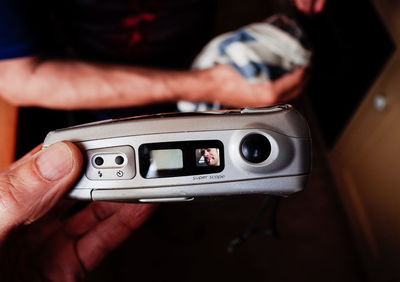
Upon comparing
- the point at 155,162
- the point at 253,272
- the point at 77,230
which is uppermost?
the point at 155,162

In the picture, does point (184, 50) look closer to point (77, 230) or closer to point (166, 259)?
point (77, 230)

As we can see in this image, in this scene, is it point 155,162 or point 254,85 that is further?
point 254,85

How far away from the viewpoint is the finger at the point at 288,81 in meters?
0.84

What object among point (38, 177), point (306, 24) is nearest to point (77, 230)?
point (38, 177)

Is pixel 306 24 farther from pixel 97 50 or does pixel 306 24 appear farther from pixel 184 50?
pixel 97 50

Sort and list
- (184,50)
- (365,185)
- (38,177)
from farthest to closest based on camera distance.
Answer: (365,185), (184,50), (38,177)

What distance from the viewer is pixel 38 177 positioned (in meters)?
0.50

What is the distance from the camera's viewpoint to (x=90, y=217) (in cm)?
81

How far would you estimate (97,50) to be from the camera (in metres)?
0.89

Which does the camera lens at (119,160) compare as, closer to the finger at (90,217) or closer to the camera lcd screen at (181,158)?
the camera lcd screen at (181,158)

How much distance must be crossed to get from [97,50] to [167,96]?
217 millimetres

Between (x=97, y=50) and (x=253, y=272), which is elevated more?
(x=97, y=50)

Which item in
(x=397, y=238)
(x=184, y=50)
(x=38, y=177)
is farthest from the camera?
(x=397, y=238)

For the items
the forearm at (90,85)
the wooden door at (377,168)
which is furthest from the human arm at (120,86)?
the wooden door at (377,168)
